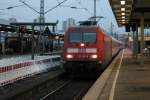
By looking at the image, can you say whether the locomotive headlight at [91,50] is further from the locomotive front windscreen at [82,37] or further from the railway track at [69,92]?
the railway track at [69,92]

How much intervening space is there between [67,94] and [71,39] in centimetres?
683

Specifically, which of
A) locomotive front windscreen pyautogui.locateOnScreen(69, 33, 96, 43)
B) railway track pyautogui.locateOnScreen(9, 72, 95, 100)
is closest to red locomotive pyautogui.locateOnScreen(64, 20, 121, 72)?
locomotive front windscreen pyautogui.locateOnScreen(69, 33, 96, 43)

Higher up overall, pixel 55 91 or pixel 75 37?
pixel 75 37

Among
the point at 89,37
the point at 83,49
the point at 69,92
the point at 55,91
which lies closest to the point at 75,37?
the point at 89,37

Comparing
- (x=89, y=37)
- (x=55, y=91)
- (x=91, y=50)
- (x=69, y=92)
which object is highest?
(x=89, y=37)

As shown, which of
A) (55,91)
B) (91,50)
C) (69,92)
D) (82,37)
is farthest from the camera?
(82,37)

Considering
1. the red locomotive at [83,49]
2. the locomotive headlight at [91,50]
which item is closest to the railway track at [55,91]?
the red locomotive at [83,49]

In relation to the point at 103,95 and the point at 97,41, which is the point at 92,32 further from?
the point at 103,95

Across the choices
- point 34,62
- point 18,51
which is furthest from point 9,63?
point 18,51

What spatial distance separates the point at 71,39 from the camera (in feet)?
90.4

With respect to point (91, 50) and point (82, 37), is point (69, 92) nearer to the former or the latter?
point (91, 50)

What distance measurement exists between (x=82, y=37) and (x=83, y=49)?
31.9 inches

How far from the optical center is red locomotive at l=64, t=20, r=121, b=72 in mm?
26859

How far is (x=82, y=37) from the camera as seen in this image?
90.5ft
